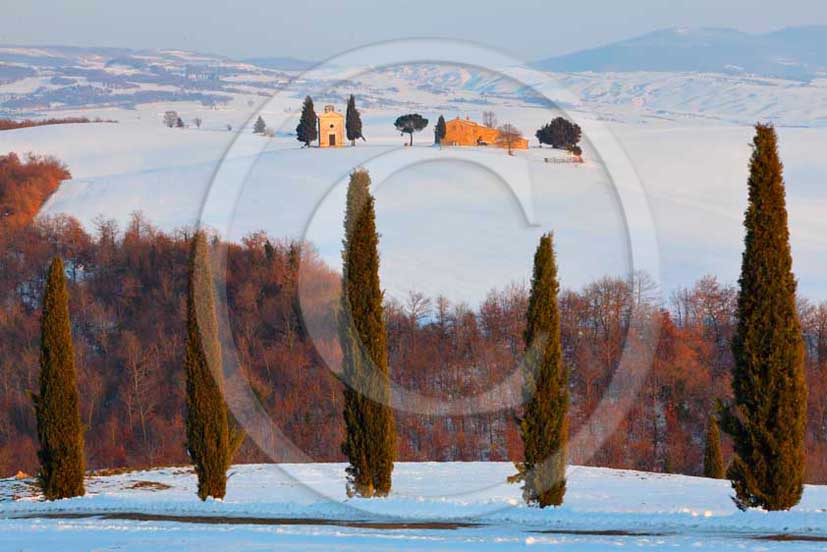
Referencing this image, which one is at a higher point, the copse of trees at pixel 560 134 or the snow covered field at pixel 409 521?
the copse of trees at pixel 560 134

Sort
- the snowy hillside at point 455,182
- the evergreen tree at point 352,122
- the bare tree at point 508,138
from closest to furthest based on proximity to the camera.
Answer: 1. the snowy hillside at point 455,182
2. the bare tree at point 508,138
3. the evergreen tree at point 352,122

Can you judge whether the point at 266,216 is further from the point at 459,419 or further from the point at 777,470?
the point at 777,470

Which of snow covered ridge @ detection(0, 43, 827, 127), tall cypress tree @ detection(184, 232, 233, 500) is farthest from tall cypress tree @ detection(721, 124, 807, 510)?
snow covered ridge @ detection(0, 43, 827, 127)

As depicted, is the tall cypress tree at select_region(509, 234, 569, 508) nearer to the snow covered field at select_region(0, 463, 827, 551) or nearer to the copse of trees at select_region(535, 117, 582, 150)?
the snow covered field at select_region(0, 463, 827, 551)

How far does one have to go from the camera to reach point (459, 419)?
34594 mm

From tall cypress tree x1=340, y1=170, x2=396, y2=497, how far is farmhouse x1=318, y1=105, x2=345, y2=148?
52.9 metres

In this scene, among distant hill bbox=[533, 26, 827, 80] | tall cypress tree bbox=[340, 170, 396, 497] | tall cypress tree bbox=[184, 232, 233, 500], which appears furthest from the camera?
distant hill bbox=[533, 26, 827, 80]

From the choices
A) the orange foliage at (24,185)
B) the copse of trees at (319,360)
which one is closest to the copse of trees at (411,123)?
the orange foliage at (24,185)

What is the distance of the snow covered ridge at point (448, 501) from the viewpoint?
15.5m

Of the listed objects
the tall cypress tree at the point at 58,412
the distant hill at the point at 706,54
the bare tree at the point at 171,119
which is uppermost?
the distant hill at the point at 706,54

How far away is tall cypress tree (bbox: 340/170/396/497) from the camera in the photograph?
19.1 m

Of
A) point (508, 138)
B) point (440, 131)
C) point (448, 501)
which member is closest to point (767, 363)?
point (448, 501)

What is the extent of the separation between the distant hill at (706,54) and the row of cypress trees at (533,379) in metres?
137

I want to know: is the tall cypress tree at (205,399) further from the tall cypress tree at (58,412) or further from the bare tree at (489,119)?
the bare tree at (489,119)
